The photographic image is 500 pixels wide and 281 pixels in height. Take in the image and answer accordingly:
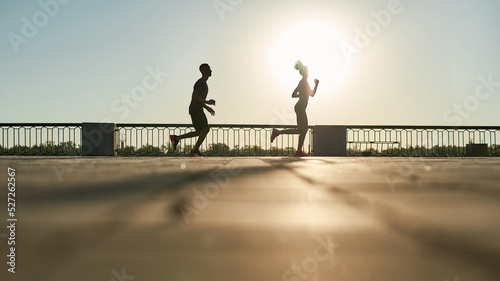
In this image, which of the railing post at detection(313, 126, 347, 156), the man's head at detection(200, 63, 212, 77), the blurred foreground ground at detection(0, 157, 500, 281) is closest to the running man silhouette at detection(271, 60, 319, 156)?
the man's head at detection(200, 63, 212, 77)

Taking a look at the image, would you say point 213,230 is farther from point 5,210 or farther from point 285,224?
point 5,210

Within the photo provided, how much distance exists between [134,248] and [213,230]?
27 centimetres

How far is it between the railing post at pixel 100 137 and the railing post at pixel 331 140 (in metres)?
6.73

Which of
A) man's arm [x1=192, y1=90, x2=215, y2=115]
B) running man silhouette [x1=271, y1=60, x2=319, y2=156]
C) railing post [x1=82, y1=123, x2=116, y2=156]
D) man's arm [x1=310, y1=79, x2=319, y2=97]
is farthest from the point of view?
railing post [x1=82, y1=123, x2=116, y2=156]

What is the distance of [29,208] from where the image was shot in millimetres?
1461

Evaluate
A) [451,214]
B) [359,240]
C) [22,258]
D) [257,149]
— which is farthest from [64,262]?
[257,149]

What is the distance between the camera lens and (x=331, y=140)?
50.8 feet

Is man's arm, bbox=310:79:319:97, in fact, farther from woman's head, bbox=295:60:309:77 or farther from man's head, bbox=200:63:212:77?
man's head, bbox=200:63:212:77

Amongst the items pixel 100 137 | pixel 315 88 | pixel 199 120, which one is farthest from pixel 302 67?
pixel 100 137

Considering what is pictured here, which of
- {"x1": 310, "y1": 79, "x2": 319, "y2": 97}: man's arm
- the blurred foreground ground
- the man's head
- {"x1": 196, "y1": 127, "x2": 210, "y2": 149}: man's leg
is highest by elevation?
the man's head

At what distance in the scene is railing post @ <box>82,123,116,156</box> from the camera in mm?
14523

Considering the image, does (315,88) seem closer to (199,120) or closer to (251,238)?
(199,120)

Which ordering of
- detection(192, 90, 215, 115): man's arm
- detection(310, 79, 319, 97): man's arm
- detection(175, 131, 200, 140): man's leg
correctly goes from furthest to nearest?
1. detection(310, 79, 319, 97): man's arm
2. detection(175, 131, 200, 140): man's leg
3. detection(192, 90, 215, 115): man's arm

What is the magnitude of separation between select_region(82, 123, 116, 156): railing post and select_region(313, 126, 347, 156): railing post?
6.73m
